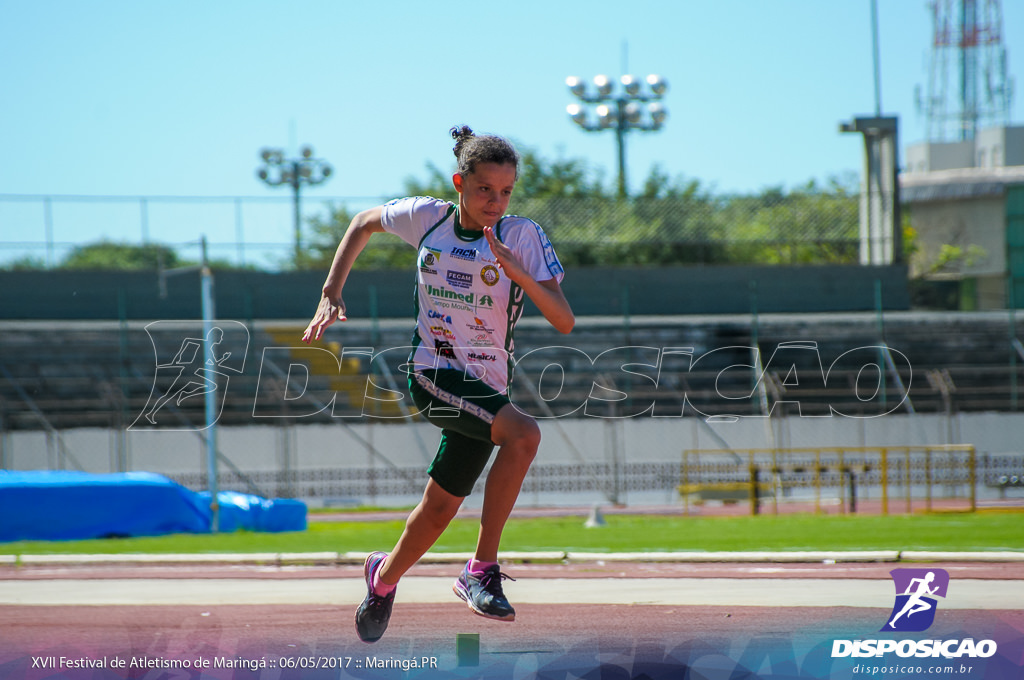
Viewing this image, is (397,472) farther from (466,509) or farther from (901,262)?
(901,262)

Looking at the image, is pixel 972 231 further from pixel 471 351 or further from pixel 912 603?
pixel 471 351

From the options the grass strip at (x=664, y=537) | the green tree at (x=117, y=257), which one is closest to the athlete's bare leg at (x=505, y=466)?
the grass strip at (x=664, y=537)

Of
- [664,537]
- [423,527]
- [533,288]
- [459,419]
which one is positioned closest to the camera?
[533,288]

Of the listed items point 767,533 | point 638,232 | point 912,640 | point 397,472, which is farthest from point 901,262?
point 912,640

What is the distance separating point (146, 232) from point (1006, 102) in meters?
71.3

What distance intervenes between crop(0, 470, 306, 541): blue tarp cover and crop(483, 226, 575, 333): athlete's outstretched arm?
40.9 feet

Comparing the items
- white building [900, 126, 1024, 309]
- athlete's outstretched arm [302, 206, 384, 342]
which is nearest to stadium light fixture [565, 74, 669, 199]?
white building [900, 126, 1024, 309]

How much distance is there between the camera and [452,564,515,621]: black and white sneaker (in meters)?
4.39

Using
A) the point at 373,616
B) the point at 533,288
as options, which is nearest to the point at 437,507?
the point at 373,616

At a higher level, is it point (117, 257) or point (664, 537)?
point (117, 257)

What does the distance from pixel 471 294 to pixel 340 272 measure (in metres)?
0.66

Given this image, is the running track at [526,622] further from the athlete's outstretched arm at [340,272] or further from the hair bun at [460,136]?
the hair bun at [460,136]

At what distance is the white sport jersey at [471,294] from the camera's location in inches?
175

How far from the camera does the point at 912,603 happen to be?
17.2 ft
